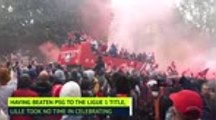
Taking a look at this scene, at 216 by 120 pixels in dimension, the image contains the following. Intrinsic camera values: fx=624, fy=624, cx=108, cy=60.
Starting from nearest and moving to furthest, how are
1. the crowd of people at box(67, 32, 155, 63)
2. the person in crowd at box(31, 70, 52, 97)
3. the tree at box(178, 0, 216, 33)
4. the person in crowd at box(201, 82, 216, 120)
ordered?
the person in crowd at box(201, 82, 216, 120) → the person in crowd at box(31, 70, 52, 97) → the crowd of people at box(67, 32, 155, 63) → the tree at box(178, 0, 216, 33)

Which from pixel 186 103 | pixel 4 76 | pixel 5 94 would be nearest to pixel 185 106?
pixel 186 103

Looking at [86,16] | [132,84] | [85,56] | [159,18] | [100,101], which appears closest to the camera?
[100,101]

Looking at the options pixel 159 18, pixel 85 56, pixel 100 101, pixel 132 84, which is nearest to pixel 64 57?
pixel 85 56

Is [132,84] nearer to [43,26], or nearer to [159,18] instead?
[43,26]

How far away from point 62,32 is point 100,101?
119ft

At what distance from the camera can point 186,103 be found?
464 centimetres

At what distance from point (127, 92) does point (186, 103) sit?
6.42 metres

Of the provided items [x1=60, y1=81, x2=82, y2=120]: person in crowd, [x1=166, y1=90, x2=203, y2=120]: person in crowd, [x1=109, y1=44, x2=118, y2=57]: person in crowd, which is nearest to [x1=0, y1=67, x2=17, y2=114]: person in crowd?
[x1=60, y1=81, x2=82, y2=120]: person in crowd

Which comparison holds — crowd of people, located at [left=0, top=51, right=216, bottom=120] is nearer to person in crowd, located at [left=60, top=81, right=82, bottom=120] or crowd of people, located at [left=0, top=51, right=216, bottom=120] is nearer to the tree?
person in crowd, located at [left=60, top=81, right=82, bottom=120]

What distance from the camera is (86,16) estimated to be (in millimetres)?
48250

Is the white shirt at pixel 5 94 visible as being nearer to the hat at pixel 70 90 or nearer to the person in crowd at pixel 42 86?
the hat at pixel 70 90

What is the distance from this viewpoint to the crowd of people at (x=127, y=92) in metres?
4.71

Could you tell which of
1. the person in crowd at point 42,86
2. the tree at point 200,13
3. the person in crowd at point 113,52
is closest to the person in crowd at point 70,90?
the person in crowd at point 42,86

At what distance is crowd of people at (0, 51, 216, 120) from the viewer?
185 inches
